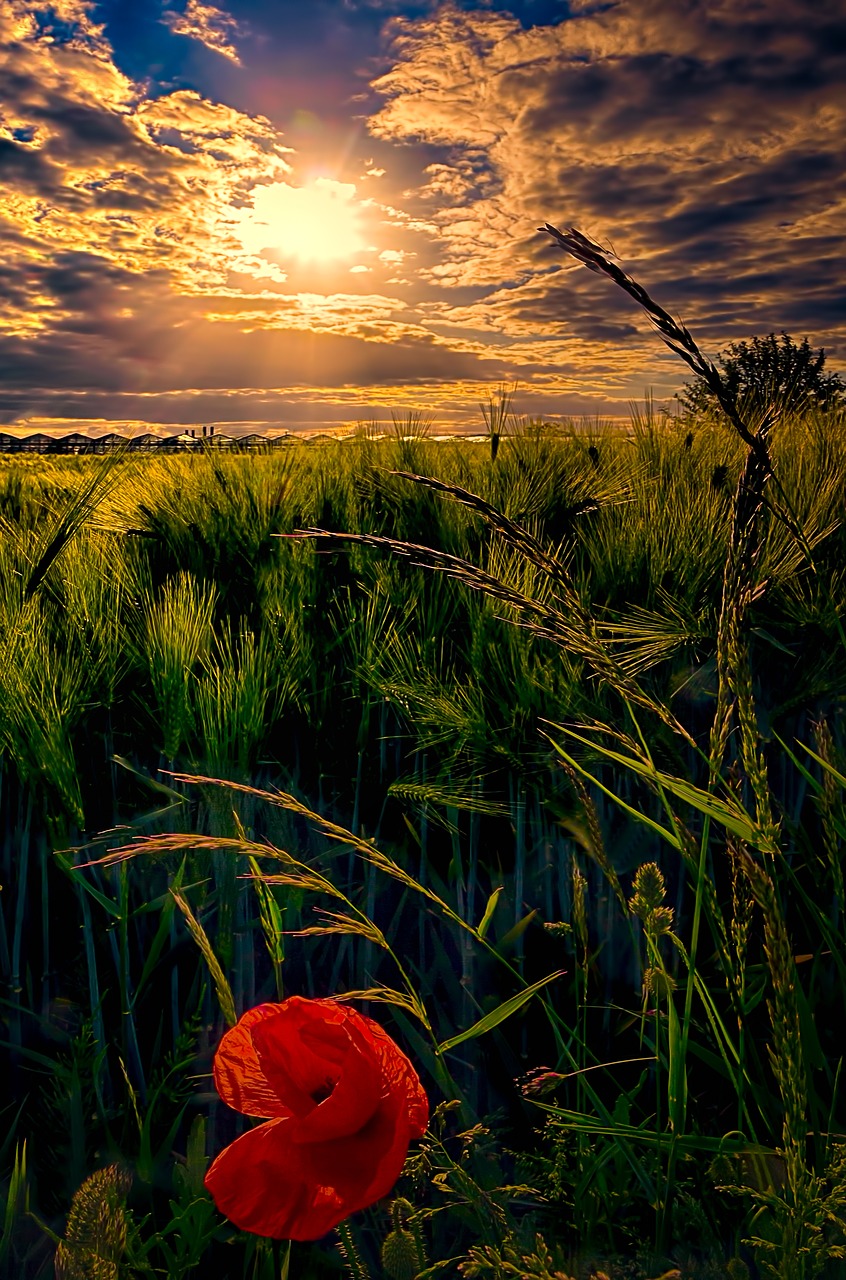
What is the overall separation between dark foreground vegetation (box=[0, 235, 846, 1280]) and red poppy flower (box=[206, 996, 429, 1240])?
0.04 m

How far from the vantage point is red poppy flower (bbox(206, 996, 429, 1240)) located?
45 centimetres

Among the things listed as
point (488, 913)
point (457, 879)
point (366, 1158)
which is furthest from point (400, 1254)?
point (457, 879)

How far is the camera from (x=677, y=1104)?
0.51m

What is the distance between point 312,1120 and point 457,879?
682 mm

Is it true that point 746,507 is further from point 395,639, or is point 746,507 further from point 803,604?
point 803,604

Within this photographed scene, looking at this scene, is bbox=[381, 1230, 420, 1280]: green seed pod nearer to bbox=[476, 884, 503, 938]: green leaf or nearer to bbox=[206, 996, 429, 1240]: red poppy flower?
bbox=[206, 996, 429, 1240]: red poppy flower

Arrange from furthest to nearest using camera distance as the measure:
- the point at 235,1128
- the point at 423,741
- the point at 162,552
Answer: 1. the point at 162,552
2. the point at 423,741
3. the point at 235,1128

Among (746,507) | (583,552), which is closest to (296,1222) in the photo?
(746,507)

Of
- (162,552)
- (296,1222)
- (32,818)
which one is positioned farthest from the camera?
(162,552)

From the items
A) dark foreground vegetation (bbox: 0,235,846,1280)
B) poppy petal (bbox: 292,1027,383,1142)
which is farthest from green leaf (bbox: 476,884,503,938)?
poppy petal (bbox: 292,1027,383,1142)

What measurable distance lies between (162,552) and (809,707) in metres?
1.40

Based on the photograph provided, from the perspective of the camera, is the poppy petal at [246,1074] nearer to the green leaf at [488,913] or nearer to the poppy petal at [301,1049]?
the poppy petal at [301,1049]

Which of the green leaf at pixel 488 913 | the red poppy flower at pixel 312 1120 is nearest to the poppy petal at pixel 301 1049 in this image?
the red poppy flower at pixel 312 1120

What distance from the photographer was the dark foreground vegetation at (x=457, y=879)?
0.54 m
